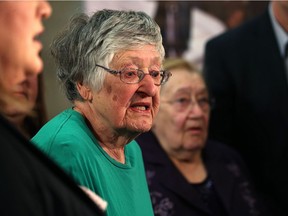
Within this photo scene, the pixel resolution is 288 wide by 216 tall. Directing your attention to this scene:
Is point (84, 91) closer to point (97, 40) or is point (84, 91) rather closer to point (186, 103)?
point (97, 40)

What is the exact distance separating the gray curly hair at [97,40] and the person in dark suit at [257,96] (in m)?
1.57

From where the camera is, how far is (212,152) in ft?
9.64

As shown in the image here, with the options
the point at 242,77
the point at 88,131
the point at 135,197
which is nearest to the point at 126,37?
the point at 88,131

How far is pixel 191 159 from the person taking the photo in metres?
2.84

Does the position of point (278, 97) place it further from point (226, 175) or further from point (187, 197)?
point (187, 197)

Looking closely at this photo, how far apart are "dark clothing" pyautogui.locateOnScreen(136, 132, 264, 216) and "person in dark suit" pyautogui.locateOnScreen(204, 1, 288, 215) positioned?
195 millimetres

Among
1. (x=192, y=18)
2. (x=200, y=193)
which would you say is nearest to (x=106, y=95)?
(x=200, y=193)

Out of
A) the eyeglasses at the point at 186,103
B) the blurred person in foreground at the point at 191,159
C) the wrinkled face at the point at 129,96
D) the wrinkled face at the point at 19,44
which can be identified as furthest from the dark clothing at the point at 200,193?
the wrinkled face at the point at 129,96

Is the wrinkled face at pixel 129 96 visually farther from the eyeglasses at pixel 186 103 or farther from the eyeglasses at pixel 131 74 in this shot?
the eyeglasses at pixel 186 103

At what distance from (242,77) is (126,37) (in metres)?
1.67

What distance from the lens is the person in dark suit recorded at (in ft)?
10.2

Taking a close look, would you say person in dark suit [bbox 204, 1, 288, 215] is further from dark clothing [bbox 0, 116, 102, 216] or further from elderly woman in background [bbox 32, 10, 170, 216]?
dark clothing [bbox 0, 116, 102, 216]

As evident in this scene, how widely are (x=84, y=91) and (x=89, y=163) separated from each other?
0.66 feet

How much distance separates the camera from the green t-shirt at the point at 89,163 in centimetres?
146
